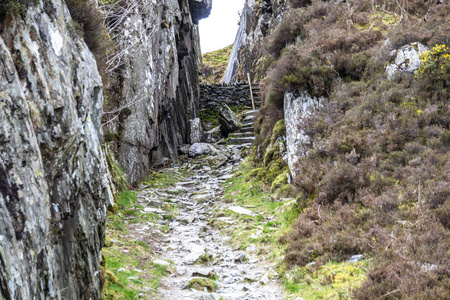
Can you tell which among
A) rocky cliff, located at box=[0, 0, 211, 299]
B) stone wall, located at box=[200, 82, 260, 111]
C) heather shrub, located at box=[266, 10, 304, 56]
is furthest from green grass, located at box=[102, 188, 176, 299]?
stone wall, located at box=[200, 82, 260, 111]

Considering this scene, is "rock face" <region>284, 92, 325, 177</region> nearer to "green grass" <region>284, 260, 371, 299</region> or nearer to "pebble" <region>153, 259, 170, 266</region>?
"green grass" <region>284, 260, 371, 299</region>

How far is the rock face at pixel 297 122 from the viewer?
39.3ft

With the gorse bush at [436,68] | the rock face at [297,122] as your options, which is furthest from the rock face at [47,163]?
the gorse bush at [436,68]

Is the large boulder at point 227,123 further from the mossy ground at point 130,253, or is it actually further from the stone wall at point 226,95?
the mossy ground at point 130,253

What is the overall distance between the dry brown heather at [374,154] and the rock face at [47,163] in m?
4.46

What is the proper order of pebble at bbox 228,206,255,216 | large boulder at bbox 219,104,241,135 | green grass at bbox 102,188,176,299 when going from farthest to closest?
large boulder at bbox 219,104,241,135 → pebble at bbox 228,206,255,216 → green grass at bbox 102,188,176,299

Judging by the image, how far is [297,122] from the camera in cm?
1273

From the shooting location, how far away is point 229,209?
41.3 feet

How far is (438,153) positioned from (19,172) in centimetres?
882

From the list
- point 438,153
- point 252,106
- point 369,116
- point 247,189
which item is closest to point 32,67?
point 438,153

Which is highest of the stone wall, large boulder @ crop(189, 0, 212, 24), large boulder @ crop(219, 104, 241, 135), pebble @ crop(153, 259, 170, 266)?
large boulder @ crop(189, 0, 212, 24)

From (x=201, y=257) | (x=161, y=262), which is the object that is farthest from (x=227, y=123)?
(x=161, y=262)

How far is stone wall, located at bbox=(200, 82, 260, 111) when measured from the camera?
37.4 m

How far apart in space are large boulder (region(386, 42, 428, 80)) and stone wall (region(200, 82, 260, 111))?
24870 mm
